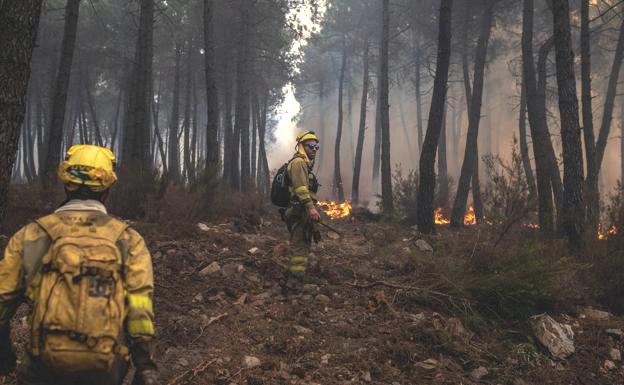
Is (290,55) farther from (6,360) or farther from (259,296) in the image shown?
(6,360)

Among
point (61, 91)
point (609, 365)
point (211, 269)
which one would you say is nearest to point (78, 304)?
point (211, 269)

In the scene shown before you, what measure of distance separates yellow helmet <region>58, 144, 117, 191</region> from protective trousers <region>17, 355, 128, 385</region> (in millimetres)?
752

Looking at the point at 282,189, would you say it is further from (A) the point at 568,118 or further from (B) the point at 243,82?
(B) the point at 243,82

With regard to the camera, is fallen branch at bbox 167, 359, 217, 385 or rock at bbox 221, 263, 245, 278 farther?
rock at bbox 221, 263, 245, 278

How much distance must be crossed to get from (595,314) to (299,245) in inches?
139

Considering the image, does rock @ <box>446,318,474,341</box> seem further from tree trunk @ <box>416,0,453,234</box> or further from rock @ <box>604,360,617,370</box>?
tree trunk @ <box>416,0,453,234</box>

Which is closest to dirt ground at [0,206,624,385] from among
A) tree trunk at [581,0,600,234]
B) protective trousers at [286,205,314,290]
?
protective trousers at [286,205,314,290]

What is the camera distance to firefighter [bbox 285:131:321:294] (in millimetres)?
5195

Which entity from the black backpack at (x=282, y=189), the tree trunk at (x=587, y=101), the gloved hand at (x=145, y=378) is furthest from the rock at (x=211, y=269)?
the tree trunk at (x=587, y=101)

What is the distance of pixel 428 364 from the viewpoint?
12.4ft

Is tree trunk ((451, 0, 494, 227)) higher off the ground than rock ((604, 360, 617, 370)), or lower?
higher

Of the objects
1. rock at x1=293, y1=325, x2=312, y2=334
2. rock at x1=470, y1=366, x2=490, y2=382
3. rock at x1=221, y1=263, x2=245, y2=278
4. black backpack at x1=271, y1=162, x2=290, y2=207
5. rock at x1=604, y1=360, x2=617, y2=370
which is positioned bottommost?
rock at x1=604, y1=360, x2=617, y2=370

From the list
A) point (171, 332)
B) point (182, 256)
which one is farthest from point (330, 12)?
point (171, 332)

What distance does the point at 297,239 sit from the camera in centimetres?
535
